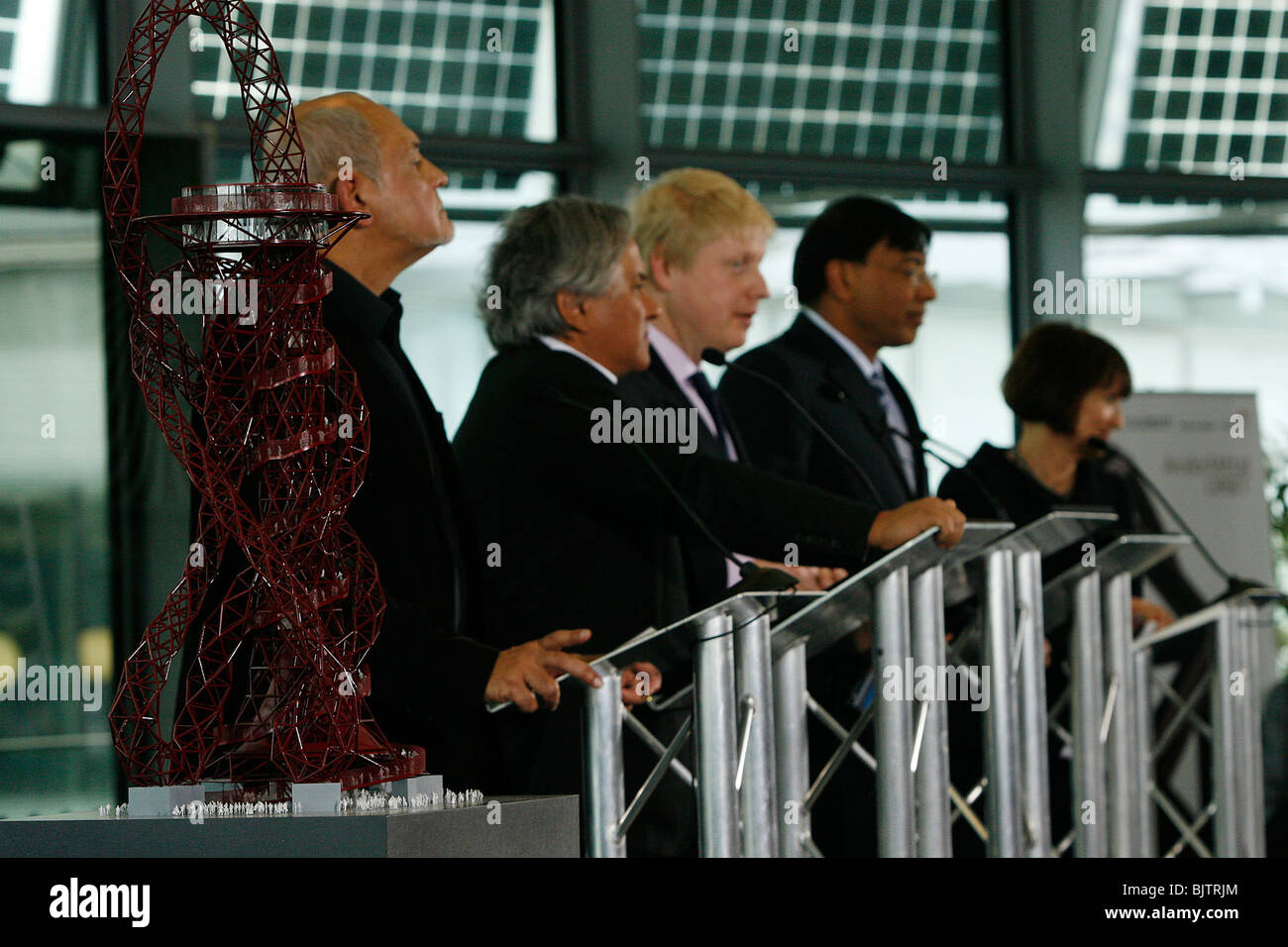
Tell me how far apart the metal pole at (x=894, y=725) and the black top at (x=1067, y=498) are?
258mm

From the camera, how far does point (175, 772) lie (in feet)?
4.57

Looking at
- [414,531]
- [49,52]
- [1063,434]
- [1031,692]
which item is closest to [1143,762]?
[1031,692]

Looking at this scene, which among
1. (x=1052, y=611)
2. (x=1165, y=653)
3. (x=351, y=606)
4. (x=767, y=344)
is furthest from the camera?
(x=1165, y=653)

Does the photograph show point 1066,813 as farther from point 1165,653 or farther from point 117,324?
point 117,324

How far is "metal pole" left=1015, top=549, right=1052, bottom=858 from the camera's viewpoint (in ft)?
9.93

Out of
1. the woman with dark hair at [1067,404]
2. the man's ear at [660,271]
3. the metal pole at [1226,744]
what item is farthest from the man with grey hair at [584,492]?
the woman with dark hair at [1067,404]

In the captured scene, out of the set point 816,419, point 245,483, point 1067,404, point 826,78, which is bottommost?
point 245,483

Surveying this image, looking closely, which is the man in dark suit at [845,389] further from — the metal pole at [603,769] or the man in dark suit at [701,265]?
the metal pole at [603,769]

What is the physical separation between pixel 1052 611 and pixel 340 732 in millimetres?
2491

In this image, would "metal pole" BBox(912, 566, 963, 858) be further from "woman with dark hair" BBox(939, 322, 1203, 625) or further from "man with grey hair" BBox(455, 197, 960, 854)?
"woman with dark hair" BBox(939, 322, 1203, 625)

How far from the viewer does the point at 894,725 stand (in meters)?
2.62

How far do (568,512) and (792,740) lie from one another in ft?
1.58

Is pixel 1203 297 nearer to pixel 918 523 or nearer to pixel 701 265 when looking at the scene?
pixel 701 265
